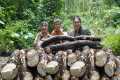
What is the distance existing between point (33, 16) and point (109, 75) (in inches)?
312

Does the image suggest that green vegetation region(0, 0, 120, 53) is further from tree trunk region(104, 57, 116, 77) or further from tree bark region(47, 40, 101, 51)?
tree trunk region(104, 57, 116, 77)

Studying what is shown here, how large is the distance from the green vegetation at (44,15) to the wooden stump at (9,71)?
3920mm

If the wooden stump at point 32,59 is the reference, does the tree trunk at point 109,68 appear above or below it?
below

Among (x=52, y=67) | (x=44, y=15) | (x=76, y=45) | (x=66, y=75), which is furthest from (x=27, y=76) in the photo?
(x=44, y=15)

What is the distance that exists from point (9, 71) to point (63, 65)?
0.62 m

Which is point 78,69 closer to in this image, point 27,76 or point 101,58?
point 101,58

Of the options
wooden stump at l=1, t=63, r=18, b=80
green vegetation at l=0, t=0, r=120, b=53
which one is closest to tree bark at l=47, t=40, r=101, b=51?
wooden stump at l=1, t=63, r=18, b=80

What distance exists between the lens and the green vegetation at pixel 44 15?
10.1 m

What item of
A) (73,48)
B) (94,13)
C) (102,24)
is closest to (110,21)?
(102,24)

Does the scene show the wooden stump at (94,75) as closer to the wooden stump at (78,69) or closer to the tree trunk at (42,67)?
the wooden stump at (78,69)

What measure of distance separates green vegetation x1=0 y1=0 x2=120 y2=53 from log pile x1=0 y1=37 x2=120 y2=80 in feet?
12.7

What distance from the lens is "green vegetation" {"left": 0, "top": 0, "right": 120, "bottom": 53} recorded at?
10148 millimetres

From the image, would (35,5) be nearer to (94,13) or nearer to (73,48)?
(94,13)

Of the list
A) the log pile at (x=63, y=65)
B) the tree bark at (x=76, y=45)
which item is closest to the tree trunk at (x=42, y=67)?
the log pile at (x=63, y=65)
